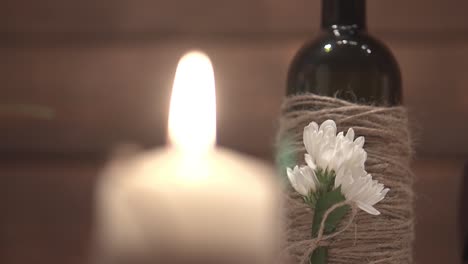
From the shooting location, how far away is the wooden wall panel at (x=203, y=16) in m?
0.74

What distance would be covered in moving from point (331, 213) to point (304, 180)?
1.3 inches

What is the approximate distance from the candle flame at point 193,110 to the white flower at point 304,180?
0.16 m

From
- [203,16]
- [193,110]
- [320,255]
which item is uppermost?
[203,16]

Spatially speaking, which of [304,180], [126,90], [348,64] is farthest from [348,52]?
[126,90]

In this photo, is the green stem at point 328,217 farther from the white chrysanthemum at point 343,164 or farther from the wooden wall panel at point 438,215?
the wooden wall panel at point 438,215

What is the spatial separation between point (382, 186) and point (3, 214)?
498mm

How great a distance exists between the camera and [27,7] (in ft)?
2.59

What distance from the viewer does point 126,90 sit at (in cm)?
78

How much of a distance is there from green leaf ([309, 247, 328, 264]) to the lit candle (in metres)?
0.17

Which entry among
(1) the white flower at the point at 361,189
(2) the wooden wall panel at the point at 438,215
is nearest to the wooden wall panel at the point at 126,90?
(2) the wooden wall panel at the point at 438,215

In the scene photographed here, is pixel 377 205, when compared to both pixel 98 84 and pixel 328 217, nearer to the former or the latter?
pixel 328 217

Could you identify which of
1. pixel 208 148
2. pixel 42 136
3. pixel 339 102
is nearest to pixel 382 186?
pixel 339 102

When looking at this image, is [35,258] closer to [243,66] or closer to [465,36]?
[243,66]

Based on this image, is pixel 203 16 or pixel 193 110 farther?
pixel 203 16
